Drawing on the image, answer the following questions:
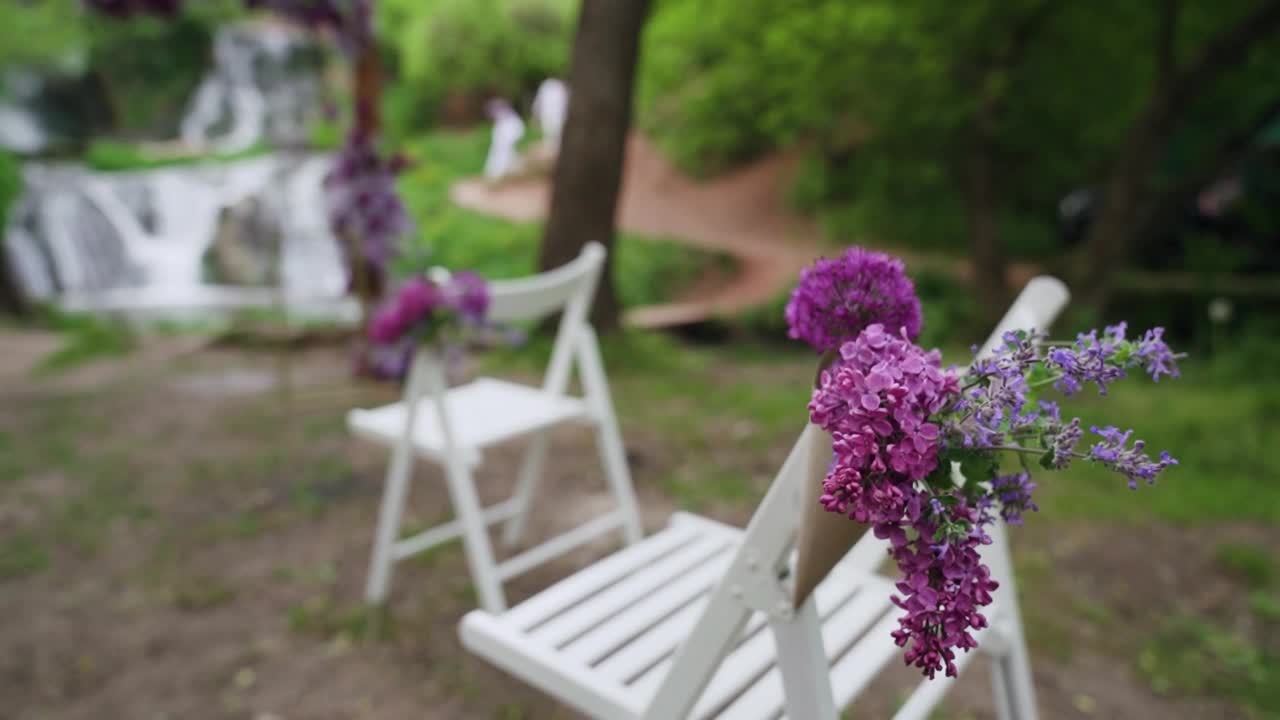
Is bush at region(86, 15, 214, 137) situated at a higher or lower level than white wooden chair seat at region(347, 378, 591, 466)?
higher

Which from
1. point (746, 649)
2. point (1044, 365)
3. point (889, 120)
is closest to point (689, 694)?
point (746, 649)

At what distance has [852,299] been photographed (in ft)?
3.90

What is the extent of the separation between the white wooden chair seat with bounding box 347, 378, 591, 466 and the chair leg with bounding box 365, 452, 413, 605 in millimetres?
73

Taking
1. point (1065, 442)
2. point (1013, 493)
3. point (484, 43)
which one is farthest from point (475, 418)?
point (484, 43)

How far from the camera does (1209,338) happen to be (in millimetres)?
8539

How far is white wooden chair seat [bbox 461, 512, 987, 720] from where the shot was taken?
4.76ft

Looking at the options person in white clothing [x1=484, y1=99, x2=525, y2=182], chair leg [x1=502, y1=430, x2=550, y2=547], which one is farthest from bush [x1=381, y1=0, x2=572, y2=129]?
chair leg [x1=502, y1=430, x2=550, y2=547]

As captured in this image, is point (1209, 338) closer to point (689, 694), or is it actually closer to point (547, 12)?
point (689, 694)

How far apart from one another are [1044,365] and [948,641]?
324 mm

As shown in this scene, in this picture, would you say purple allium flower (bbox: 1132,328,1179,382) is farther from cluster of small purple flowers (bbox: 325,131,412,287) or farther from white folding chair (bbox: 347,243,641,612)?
cluster of small purple flowers (bbox: 325,131,412,287)

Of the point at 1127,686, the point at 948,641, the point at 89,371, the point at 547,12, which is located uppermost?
the point at 547,12

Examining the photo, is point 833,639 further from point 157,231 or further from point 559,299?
point 157,231

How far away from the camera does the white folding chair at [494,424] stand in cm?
235

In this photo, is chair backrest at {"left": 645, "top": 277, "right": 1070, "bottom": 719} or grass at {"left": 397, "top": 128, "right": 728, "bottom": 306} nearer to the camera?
chair backrest at {"left": 645, "top": 277, "right": 1070, "bottom": 719}
